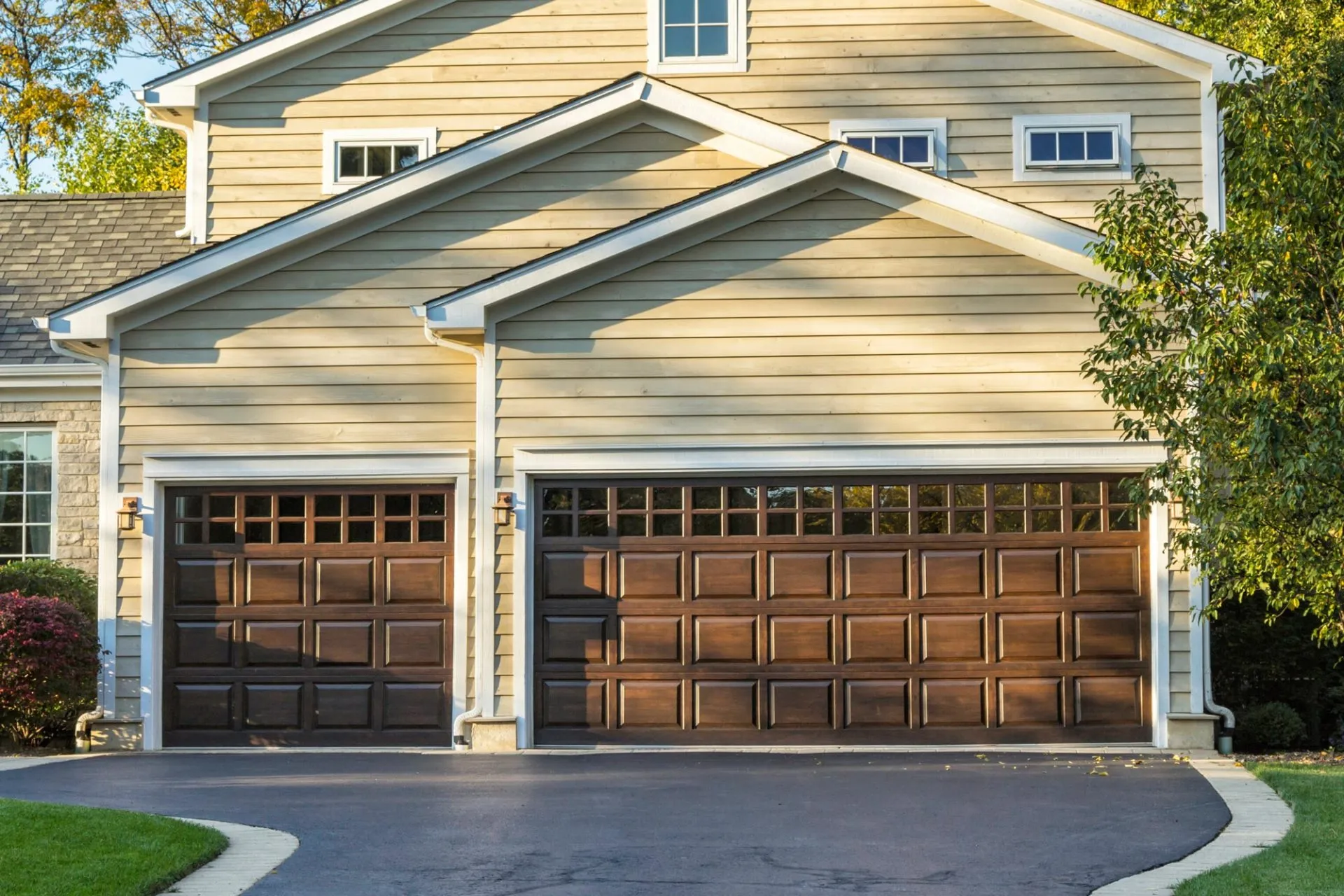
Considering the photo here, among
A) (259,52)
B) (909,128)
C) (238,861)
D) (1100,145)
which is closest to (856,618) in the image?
(909,128)

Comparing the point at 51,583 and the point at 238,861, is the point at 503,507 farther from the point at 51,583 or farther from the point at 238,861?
the point at 238,861

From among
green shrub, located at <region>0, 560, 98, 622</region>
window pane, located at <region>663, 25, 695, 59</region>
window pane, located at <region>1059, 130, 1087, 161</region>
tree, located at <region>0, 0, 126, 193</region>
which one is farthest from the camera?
tree, located at <region>0, 0, 126, 193</region>

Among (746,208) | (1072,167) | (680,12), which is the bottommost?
(746,208)

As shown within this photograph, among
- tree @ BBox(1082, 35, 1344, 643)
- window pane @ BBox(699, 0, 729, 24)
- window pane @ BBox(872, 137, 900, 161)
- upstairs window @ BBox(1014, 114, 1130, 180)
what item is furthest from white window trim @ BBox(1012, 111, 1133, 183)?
tree @ BBox(1082, 35, 1344, 643)

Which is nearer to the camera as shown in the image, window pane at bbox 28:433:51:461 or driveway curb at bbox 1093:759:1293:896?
driveway curb at bbox 1093:759:1293:896

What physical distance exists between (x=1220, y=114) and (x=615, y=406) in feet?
23.0

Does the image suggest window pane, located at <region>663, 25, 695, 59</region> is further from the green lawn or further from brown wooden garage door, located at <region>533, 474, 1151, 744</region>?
the green lawn

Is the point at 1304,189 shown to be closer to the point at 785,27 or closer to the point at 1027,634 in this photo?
the point at 1027,634

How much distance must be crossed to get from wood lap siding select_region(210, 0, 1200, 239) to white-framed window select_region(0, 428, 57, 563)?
110 inches

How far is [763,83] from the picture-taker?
15.5m

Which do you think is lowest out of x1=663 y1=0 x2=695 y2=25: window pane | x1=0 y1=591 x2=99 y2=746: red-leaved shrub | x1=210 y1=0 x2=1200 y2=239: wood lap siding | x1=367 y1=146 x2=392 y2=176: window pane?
x1=0 y1=591 x2=99 y2=746: red-leaved shrub

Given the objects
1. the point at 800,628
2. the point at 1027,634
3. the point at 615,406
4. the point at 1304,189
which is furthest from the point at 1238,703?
the point at 615,406

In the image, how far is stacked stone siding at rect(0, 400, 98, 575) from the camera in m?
15.0

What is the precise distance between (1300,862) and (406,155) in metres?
11.2
